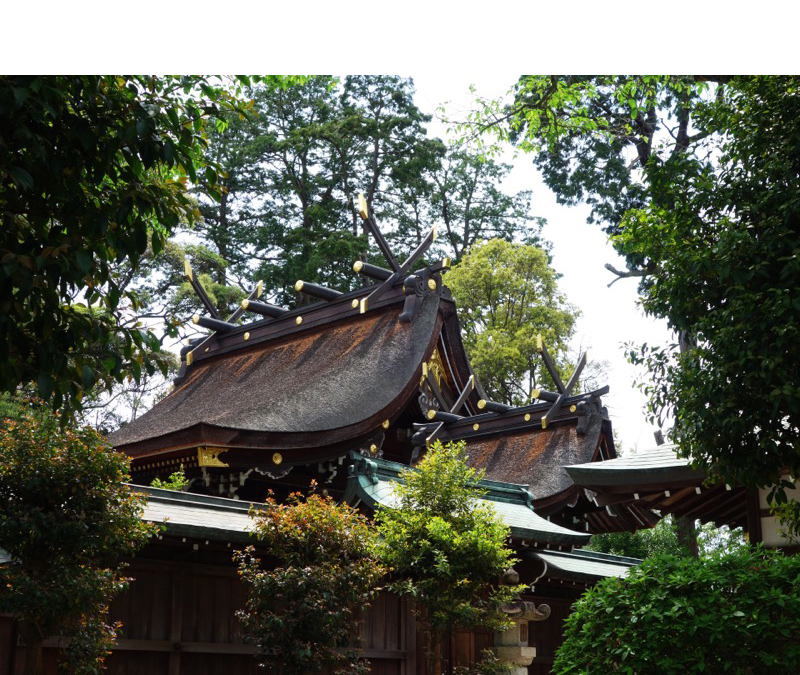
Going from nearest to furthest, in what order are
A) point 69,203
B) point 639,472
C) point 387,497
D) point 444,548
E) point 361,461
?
1. point 69,203
2. point 444,548
3. point 639,472
4. point 387,497
5. point 361,461

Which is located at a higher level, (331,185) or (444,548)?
(331,185)

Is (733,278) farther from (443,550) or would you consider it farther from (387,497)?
(387,497)

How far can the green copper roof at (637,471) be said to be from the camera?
1020 centimetres

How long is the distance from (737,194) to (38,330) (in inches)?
209

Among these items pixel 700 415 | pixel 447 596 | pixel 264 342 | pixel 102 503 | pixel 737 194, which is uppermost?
pixel 264 342

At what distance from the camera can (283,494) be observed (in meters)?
13.8

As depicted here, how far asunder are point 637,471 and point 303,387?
19.9 feet

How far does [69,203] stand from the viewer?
16.9 ft

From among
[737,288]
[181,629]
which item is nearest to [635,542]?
[181,629]

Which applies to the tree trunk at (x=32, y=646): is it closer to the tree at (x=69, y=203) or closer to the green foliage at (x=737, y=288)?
the tree at (x=69, y=203)

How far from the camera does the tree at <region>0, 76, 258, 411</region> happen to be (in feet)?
15.5

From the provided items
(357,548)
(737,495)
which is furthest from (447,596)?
(737,495)

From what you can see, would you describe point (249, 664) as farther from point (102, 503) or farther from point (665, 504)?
point (665, 504)

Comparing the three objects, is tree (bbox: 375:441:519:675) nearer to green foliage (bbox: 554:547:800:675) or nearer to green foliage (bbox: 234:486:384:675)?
green foliage (bbox: 234:486:384:675)
